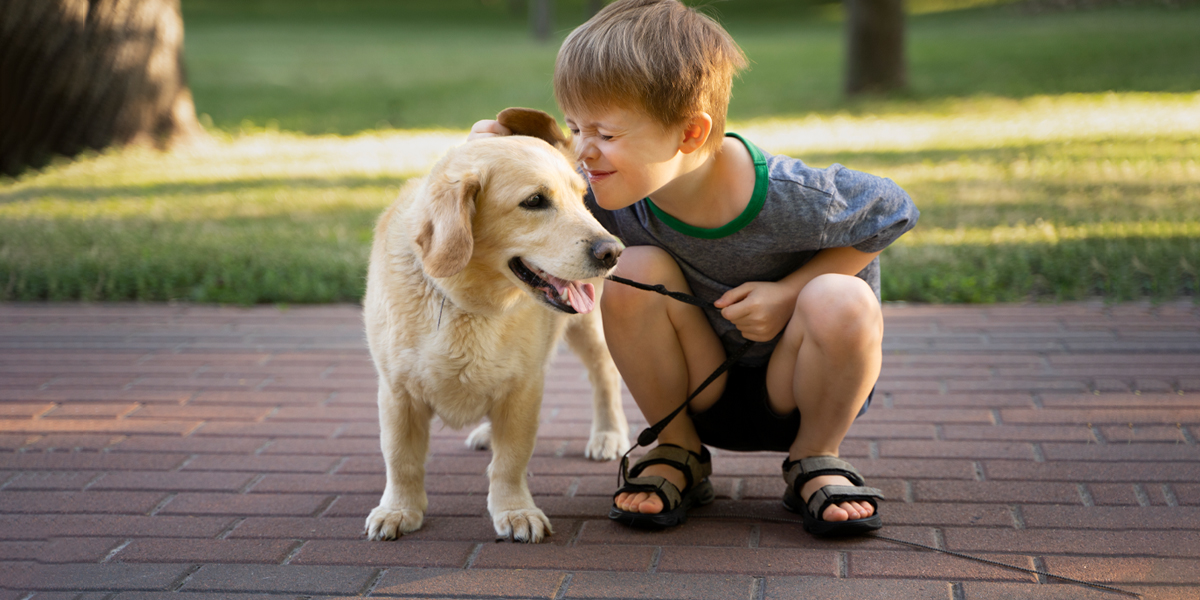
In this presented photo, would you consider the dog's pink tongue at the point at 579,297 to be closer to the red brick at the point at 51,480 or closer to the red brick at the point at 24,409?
the red brick at the point at 51,480

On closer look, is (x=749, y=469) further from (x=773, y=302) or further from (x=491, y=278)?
(x=491, y=278)

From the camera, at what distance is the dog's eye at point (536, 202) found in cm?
262

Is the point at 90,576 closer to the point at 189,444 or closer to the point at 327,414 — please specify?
the point at 189,444

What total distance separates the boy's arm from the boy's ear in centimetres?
44

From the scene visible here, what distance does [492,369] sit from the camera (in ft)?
9.21

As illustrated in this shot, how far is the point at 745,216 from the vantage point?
2.80 metres

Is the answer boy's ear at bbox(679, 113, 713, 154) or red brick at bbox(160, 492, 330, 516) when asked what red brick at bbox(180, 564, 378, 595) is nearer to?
red brick at bbox(160, 492, 330, 516)

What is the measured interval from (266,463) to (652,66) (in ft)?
6.57

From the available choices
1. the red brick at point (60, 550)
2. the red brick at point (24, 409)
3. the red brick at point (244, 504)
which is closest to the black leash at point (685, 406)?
the red brick at point (244, 504)

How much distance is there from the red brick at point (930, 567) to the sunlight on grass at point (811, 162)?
2973 mm

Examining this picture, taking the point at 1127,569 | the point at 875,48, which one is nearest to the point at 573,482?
the point at 1127,569

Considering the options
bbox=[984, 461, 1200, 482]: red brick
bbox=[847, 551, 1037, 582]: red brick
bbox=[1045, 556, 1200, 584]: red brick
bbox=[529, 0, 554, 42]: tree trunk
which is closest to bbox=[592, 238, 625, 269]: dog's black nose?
bbox=[847, 551, 1037, 582]: red brick

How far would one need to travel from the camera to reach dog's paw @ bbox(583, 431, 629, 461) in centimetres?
349

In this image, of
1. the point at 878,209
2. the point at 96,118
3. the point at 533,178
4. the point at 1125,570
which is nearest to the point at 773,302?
the point at 878,209
